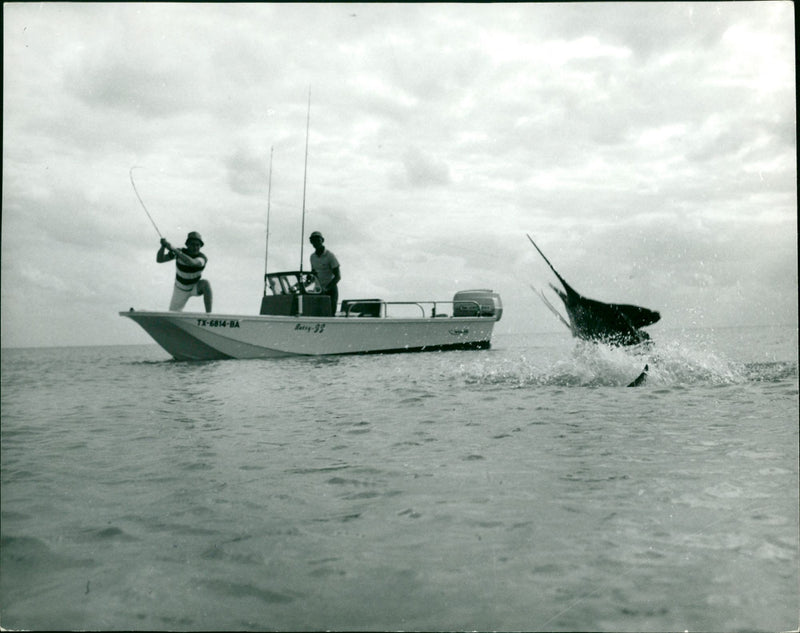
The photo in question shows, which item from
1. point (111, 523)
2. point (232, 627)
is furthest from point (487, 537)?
point (111, 523)

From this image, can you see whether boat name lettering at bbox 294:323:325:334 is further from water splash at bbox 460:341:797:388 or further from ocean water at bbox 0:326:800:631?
ocean water at bbox 0:326:800:631

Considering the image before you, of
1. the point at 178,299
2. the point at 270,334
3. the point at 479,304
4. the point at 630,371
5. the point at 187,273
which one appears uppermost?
the point at 479,304

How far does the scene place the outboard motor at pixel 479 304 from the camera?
21781 mm

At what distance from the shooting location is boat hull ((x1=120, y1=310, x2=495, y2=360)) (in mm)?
13141

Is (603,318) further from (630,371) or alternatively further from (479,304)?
(479,304)

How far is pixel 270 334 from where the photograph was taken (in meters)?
14.2

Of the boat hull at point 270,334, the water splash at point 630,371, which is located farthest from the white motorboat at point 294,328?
the water splash at point 630,371

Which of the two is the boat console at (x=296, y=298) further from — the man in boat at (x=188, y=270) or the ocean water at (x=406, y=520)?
the ocean water at (x=406, y=520)

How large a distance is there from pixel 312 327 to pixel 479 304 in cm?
884

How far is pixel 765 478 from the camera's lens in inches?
132

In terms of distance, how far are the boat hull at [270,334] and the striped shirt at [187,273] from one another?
2.20ft

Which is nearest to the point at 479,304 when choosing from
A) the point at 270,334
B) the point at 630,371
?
the point at 270,334

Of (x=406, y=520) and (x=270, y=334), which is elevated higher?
(x=270, y=334)

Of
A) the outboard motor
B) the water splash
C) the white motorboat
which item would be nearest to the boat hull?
the white motorboat
